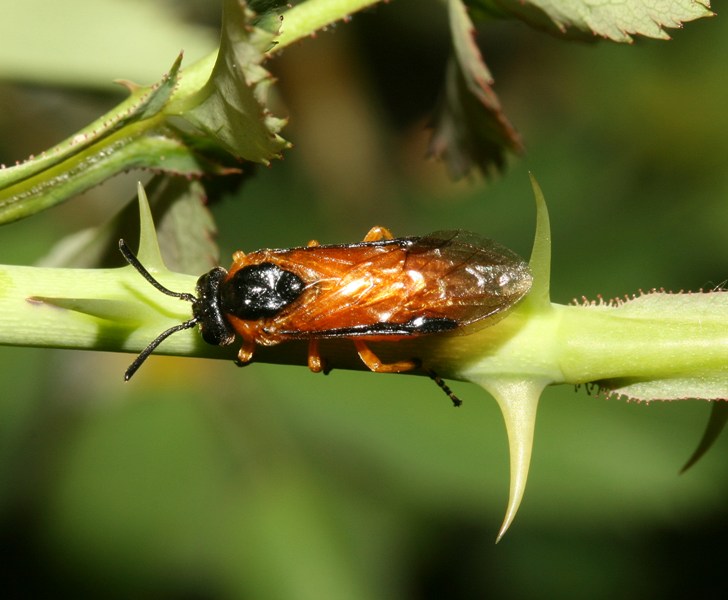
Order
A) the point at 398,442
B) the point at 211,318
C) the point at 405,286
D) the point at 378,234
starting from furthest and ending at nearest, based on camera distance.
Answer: the point at 398,442 < the point at 378,234 < the point at 405,286 < the point at 211,318

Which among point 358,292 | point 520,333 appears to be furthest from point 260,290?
point 520,333

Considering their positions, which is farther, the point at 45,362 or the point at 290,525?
the point at 45,362

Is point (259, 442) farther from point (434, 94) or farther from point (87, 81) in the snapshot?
point (434, 94)

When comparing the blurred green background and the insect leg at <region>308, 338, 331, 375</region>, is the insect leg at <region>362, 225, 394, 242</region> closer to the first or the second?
the insect leg at <region>308, 338, 331, 375</region>

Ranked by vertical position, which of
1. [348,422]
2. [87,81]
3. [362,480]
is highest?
[87,81]

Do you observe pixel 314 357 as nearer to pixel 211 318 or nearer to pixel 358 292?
pixel 211 318

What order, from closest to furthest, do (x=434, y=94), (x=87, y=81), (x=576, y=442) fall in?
(x=87, y=81) → (x=576, y=442) → (x=434, y=94)

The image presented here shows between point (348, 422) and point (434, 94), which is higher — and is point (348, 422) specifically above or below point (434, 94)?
below

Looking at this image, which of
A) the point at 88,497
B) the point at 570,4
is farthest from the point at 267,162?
the point at 88,497
